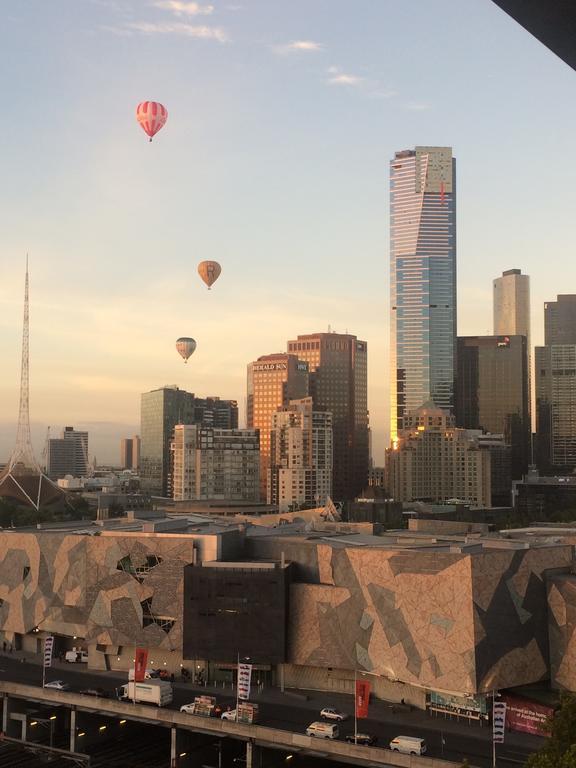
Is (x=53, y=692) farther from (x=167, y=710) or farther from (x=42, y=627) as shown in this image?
(x=42, y=627)

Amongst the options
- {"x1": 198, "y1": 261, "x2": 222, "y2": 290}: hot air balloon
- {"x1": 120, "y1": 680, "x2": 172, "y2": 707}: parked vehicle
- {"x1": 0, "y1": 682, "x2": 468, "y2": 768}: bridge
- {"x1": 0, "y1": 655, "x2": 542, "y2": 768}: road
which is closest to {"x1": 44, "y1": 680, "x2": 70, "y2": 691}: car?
{"x1": 0, "y1": 682, "x2": 468, "y2": 768}: bridge

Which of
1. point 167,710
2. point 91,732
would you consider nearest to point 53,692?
point 91,732

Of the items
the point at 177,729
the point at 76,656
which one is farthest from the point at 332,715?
the point at 76,656

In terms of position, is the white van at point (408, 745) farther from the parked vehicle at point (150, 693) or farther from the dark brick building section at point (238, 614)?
the dark brick building section at point (238, 614)

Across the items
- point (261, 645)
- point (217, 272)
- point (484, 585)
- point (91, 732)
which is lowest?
point (91, 732)

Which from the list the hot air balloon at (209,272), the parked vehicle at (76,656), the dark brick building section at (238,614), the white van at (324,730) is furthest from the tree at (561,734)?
the hot air balloon at (209,272)

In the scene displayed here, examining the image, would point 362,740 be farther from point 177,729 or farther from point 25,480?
point 25,480

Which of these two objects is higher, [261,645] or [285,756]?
[261,645]
